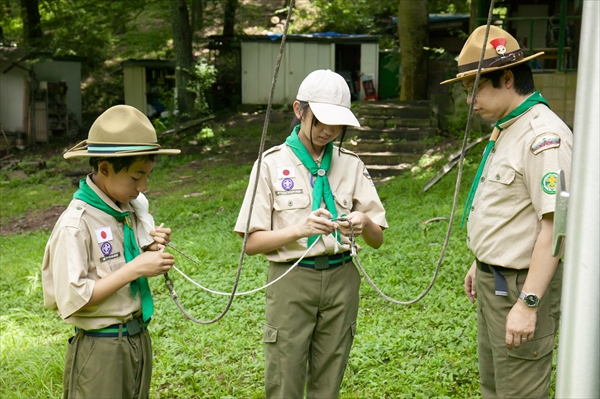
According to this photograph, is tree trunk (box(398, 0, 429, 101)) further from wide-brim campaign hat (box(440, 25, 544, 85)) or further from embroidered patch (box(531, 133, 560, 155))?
embroidered patch (box(531, 133, 560, 155))

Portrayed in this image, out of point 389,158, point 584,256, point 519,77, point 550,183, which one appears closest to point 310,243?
point 550,183

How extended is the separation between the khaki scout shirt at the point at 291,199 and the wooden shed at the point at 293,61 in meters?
A: 16.2

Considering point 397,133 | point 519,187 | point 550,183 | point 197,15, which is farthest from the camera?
point 197,15

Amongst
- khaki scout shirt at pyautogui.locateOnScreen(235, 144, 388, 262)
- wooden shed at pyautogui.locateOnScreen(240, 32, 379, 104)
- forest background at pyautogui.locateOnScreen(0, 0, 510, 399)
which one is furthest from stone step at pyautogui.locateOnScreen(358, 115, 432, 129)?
khaki scout shirt at pyautogui.locateOnScreen(235, 144, 388, 262)

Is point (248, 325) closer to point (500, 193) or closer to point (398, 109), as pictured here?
point (500, 193)

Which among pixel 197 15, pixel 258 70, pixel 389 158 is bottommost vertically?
pixel 389 158

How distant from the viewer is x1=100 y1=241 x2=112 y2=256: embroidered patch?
108 inches

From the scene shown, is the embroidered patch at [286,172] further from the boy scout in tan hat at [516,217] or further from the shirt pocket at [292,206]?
the boy scout in tan hat at [516,217]

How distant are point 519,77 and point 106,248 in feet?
6.19

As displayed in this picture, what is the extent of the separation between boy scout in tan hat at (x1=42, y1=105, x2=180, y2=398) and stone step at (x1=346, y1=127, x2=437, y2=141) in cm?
1012

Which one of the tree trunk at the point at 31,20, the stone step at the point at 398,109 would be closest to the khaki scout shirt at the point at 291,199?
the stone step at the point at 398,109

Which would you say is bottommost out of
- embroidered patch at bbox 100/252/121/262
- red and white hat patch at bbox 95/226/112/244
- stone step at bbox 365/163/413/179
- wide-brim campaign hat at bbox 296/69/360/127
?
stone step at bbox 365/163/413/179

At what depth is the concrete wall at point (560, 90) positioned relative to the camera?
1141 cm

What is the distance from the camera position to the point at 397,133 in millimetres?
12875
